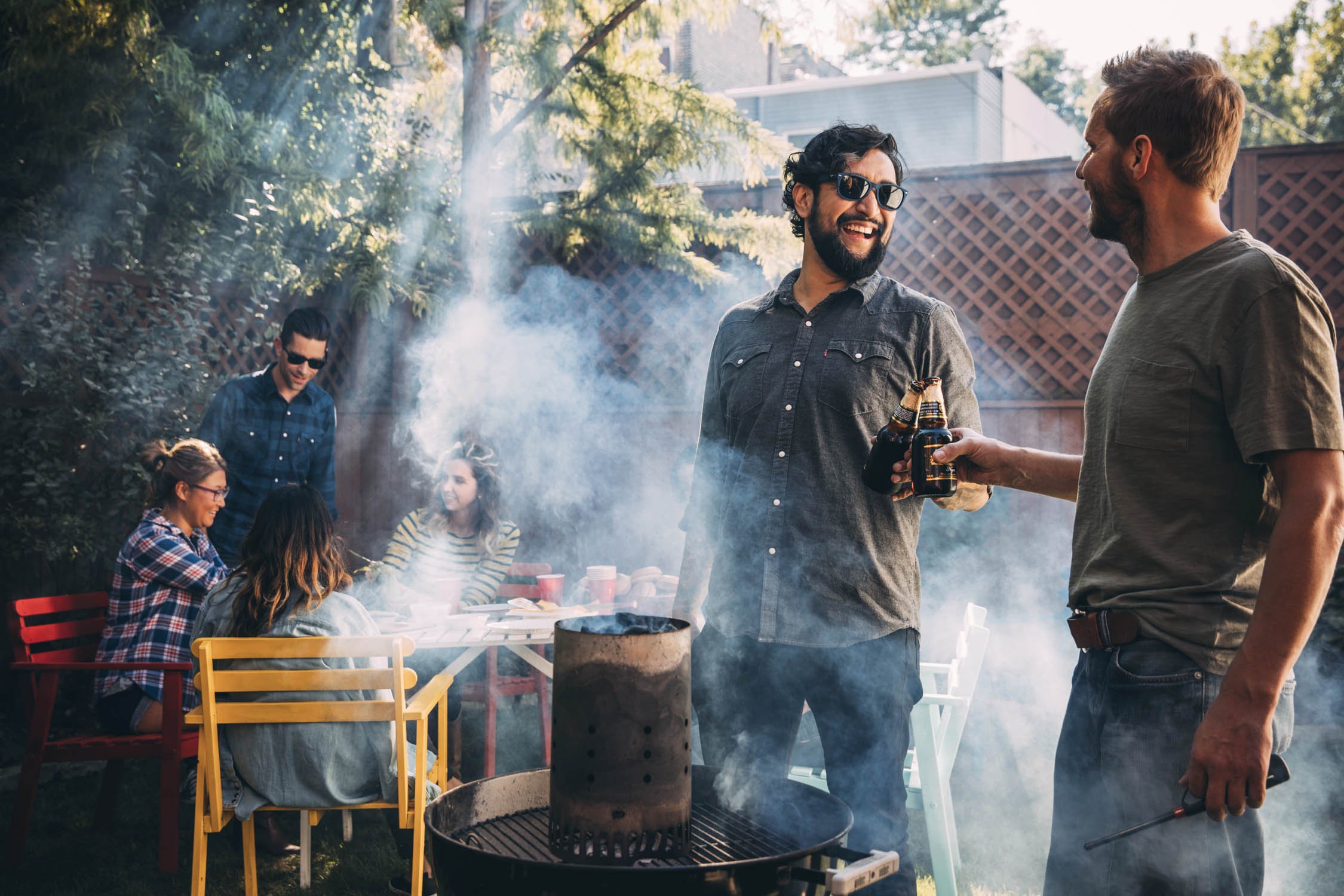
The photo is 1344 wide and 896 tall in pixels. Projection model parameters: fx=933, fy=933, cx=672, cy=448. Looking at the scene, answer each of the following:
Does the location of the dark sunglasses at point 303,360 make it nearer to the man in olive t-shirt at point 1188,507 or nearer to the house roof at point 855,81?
the man in olive t-shirt at point 1188,507

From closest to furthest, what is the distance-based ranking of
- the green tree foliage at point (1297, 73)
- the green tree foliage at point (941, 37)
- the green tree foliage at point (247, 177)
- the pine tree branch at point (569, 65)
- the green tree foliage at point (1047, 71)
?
1. the green tree foliage at point (247, 177)
2. the pine tree branch at point (569, 65)
3. the green tree foliage at point (1297, 73)
4. the green tree foliage at point (941, 37)
5. the green tree foliage at point (1047, 71)

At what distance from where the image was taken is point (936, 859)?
2.91m

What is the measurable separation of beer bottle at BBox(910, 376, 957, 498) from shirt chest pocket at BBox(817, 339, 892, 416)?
10cm

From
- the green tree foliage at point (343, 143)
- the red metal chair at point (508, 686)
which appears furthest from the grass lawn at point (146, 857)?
the green tree foliage at point (343, 143)

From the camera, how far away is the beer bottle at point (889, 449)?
7.05 ft

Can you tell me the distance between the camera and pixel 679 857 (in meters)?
1.77

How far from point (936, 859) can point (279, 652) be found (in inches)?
82.2

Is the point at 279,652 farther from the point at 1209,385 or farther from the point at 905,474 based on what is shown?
the point at 1209,385

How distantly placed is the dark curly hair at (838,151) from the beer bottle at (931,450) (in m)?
0.57

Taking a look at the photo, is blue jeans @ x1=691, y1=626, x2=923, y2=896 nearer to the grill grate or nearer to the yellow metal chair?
the grill grate

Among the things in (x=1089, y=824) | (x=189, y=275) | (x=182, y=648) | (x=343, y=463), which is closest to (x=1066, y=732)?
(x=1089, y=824)

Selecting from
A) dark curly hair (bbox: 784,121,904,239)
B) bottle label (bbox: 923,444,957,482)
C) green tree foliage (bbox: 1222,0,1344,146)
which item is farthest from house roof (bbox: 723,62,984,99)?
bottle label (bbox: 923,444,957,482)

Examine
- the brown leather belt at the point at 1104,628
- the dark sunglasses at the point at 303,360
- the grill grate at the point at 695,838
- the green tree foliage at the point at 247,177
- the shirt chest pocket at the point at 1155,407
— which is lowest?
the grill grate at the point at 695,838

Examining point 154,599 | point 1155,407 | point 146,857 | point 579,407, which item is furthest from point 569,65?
point 1155,407
